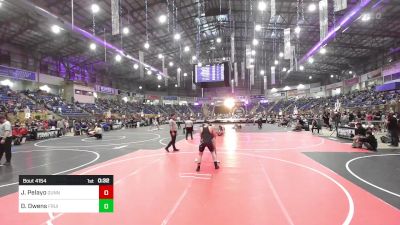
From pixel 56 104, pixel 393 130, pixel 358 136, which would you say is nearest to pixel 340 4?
pixel 358 136

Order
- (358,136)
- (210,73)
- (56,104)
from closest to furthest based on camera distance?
(358,136) < (210,73) < (56,104)

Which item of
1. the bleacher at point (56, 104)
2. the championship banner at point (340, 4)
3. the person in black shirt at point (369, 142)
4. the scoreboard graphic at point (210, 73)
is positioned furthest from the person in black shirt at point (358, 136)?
the bleacher at point (56, 104)

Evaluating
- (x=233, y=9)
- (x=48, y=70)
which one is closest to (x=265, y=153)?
(x=233, y=9)

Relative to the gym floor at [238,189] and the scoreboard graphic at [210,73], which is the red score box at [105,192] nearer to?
the gym floor at [238,189]

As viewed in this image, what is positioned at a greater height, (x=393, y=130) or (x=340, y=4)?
(x=340, y=4)

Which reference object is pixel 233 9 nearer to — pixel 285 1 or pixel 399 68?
pixel 285 1

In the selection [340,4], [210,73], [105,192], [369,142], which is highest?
[340,4]

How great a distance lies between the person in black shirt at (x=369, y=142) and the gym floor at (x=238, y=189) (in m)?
0.75

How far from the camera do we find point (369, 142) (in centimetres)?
1117

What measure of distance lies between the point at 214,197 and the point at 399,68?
38.9 metres

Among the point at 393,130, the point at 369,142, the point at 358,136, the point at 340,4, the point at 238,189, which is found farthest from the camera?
the point at 393,130
